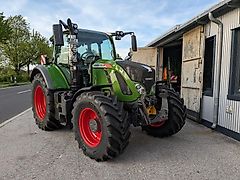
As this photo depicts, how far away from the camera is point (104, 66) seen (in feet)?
17.9

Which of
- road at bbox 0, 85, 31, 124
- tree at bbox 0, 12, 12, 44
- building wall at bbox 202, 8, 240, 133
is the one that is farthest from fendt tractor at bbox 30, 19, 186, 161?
tree at bbox 0, 12, 12, 44

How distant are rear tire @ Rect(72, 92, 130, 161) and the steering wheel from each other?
1.26 metres

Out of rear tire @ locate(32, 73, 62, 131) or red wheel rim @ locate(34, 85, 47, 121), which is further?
red wheel rim @ locate(34, 85, 47, 121)

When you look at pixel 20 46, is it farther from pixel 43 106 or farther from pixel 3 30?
pixel 43 106

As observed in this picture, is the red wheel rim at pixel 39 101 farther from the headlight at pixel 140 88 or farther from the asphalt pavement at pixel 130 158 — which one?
the headlight at pixel 140 88

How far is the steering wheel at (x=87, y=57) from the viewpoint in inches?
241

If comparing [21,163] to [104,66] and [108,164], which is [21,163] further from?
[104,66]

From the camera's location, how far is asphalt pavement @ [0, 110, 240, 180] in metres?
4.18

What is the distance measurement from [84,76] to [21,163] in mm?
2215

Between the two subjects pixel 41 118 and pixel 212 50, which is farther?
pixel 212 50

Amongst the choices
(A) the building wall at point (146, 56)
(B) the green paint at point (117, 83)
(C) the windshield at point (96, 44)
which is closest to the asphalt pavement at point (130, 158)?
(B) the green paint at point (117, 83)

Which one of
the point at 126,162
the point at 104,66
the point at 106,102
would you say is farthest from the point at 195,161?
the point at 104,66

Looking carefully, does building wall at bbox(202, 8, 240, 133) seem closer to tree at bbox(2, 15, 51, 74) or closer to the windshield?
the windshield

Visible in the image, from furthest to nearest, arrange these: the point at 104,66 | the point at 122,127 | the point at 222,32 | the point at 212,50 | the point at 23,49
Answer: the point at 23,49 → the point at 212,50 → the point at 222,32 → the point at 104,66 → the point at 122,127
